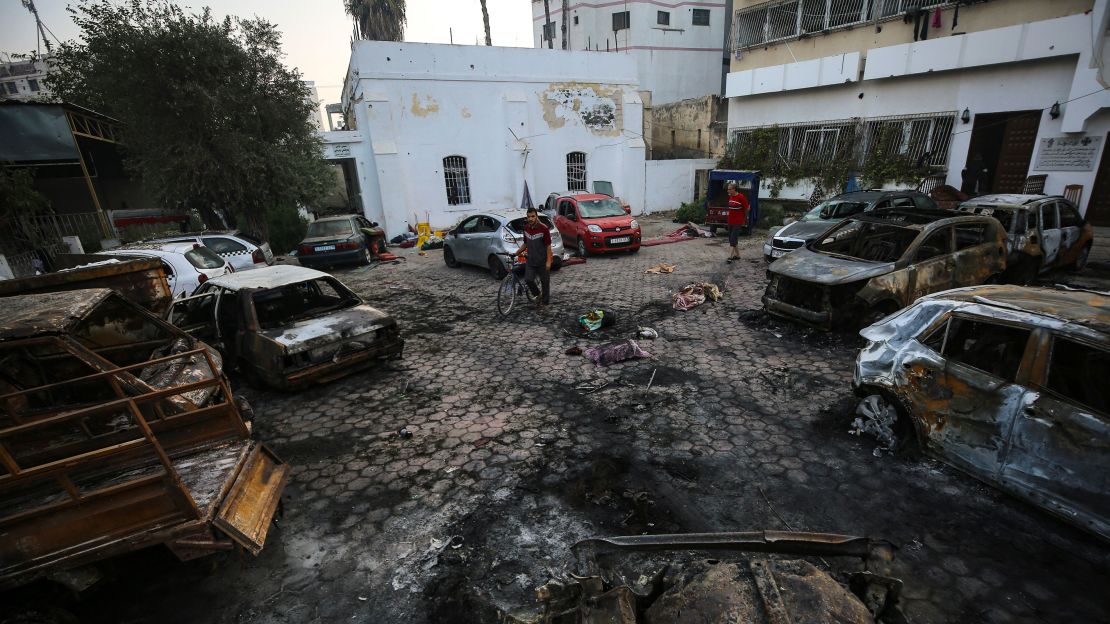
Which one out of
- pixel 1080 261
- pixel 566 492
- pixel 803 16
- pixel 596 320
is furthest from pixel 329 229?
pixel 803 16

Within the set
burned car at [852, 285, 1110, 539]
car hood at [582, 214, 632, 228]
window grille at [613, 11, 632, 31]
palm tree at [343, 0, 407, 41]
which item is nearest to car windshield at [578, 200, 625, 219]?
car hood at [582, 214, 632, 228]

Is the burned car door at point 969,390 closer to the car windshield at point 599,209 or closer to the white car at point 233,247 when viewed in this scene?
the car windshield at point 599,209

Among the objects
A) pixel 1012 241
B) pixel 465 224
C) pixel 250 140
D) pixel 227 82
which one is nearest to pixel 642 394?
pixel 1012 241

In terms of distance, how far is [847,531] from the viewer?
334 cm

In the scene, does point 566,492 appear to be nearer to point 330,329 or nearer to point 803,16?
point 330,329

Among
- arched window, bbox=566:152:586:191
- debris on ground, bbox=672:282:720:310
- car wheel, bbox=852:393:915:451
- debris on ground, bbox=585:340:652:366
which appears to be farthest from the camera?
arched window, bbox=566:152:586:191

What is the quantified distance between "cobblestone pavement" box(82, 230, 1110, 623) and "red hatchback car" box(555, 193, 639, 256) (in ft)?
22.8

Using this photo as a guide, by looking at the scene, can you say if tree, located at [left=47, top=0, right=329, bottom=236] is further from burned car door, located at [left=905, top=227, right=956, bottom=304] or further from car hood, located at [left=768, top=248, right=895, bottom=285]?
burned car door, located at [left=905, top=227, right=956, bottom=304]

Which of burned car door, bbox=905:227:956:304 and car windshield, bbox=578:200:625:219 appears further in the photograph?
car windshield, bbox=578:200:625:219

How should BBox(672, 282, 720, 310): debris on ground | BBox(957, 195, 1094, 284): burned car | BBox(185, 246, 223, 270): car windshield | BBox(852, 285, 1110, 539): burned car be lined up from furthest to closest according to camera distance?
BBox(185, 246, 223, 270): car windshield < BBox(672, 282, 720, 310): debris on ground < BBox(957, 195, 1094, 284): burned car < BBox(852, 285, 1110, 539): burned car

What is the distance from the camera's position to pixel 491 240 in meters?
11.4

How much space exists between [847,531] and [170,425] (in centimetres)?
513

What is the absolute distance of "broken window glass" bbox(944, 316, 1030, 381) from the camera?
3607 mm

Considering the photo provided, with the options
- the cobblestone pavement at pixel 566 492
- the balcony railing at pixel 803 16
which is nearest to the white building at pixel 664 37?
the balcony railing at pixel 803 16
